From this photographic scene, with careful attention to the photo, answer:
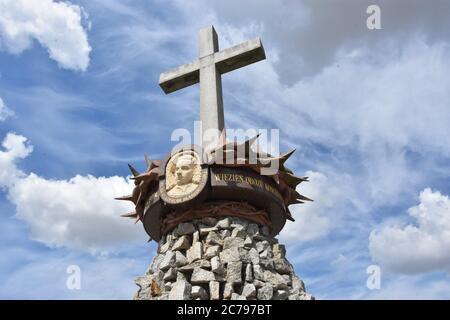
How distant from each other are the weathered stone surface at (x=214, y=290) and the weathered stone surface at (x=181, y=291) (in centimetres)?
41

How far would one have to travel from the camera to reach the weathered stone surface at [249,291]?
1041 cm

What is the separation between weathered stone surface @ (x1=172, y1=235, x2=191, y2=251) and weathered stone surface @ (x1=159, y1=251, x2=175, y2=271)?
0.53 ft

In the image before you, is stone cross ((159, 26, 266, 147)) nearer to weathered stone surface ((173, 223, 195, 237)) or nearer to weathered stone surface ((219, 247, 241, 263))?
weathered stone surface ((173, 223, 195, 237))

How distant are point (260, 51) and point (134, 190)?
16.2 ft

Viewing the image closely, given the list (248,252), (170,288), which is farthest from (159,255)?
(248,252)

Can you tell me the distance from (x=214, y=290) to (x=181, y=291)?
62 centimetres

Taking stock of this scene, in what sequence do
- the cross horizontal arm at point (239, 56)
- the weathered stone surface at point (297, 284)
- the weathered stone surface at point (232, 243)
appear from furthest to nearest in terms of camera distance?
the cross horizontal arm at point (239, 56), the weathered stone surface at point (297, 284), the weathered stone surface at point (232, 243)

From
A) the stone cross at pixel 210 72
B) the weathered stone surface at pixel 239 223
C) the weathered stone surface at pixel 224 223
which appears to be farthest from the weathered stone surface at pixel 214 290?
the stone cross at pixel 210 72

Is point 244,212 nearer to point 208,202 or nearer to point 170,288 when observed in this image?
point 208,202

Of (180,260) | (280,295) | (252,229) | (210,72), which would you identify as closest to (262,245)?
(252,229)

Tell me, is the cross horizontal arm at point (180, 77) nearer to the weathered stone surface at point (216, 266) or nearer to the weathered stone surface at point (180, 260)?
the weathered stone surface at point (180, 260)

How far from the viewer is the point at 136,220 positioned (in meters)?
12.9

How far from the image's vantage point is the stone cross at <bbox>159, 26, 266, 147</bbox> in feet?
Result: 44.0

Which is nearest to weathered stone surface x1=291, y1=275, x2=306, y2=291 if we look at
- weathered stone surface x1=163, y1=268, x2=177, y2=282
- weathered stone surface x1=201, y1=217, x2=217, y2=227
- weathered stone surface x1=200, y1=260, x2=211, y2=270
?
weathered stone surface x1=200, y1=260, x2=211, y2=270
